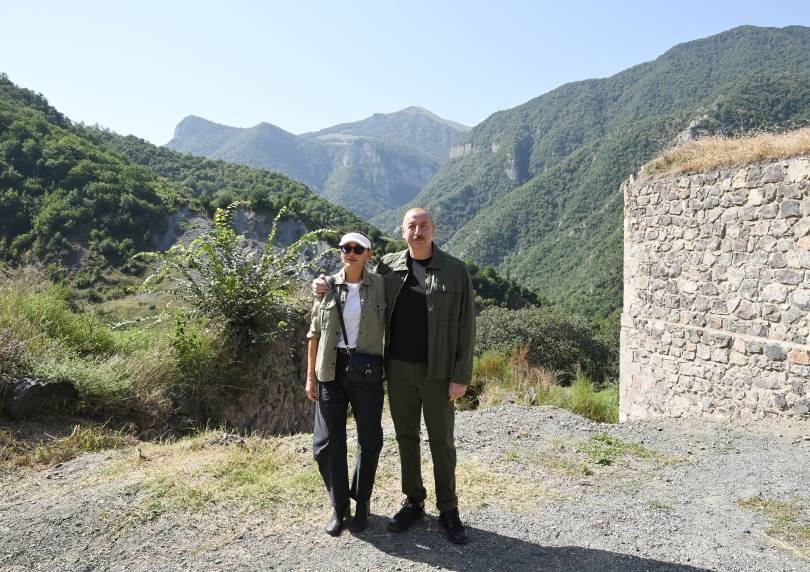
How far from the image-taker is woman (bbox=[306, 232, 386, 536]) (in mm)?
2998

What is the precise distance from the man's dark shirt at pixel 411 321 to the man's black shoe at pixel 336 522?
972 millimetres

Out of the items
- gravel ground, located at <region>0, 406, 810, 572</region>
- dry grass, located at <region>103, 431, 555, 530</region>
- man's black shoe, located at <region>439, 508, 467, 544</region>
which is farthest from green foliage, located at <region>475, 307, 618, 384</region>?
man's black shoe, located at <region>439, 508, 467, 544</region>

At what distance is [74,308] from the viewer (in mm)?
6254

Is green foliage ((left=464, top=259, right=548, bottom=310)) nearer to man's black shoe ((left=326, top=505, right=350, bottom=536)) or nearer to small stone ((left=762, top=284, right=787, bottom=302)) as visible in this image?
small stone ((left=762, top=284, right=787, bottom=302))

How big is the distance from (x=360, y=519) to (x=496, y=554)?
0.79 m

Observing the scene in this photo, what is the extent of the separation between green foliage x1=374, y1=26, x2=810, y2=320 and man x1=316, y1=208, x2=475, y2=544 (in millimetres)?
5891

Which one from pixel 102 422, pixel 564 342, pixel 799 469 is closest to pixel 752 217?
pixel 799 469

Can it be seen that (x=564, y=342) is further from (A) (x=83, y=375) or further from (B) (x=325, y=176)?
(B) (x=325, y=176)

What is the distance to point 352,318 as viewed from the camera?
3020mm

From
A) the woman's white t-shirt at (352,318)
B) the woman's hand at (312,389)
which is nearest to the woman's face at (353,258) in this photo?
the woman's white t-shirt at (352,318)

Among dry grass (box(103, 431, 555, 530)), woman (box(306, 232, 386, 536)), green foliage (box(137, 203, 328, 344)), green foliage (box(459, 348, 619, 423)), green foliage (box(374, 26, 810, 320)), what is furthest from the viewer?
green foliage (box(374, 26, 810, 320))

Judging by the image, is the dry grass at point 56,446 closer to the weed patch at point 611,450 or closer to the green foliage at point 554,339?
the weed patch at point 611,450

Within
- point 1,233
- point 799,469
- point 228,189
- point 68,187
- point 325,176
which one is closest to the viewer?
point 799,469

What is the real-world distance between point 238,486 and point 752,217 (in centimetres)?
583
